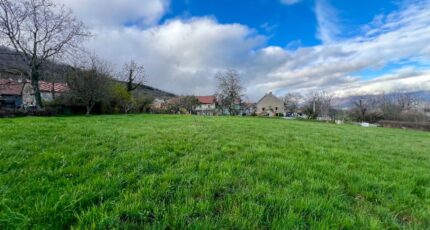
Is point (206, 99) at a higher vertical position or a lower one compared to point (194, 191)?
higher

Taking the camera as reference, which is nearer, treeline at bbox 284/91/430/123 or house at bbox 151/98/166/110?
house at bbox 151/98/166/110

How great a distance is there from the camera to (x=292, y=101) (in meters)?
82.2

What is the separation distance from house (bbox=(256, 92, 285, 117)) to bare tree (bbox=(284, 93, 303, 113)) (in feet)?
20.1

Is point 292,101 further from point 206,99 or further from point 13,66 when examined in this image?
point 13,66

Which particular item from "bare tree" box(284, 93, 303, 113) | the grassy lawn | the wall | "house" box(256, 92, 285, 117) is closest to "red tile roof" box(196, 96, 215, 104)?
the wall

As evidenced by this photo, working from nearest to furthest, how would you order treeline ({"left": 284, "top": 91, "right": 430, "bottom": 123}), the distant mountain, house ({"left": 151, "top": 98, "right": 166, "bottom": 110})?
the distant mountain → house ({"left": 151, "top": 98, "right": 166, "bottom": 110}) → treeline ({"left": 284, "top": 91, "right": 430, "bottom": 123})

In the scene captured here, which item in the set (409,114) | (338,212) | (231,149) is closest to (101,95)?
(231,149)

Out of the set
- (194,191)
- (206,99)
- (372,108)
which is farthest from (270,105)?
(194,191)

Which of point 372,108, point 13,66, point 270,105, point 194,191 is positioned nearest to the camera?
point 194,191

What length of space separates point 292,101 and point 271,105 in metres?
12.0

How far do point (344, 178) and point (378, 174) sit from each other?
112 centimetres

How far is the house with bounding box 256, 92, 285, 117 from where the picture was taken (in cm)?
7588

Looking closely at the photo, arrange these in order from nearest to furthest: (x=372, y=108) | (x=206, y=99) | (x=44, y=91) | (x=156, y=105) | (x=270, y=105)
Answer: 1. (x=44, y=91)
2. (x=156, y=105)
3. (x=372, y=108)
4. (x=270, y=105)
5. (x=206, y=99)

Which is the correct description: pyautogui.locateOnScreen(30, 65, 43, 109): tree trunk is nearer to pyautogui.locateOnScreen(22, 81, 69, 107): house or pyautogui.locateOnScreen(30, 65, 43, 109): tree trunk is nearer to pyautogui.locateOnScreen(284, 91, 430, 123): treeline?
pyautogui.locateOnScreen(22, 81, 69, 107): house
